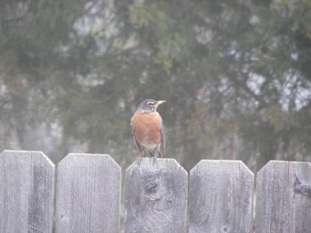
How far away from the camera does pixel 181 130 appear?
657 cm

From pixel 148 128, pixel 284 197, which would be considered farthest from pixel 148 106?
pixel 284 197

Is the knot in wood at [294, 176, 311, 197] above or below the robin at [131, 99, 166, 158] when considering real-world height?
below

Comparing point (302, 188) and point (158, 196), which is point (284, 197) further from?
point (158, 196)

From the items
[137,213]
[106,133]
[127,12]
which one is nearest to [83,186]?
[137,213]

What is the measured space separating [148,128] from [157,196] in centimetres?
226

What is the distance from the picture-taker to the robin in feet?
17.9

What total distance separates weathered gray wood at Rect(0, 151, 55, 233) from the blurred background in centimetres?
293

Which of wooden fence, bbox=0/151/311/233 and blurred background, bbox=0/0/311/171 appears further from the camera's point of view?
blurred background, bbox=0/0/311/171

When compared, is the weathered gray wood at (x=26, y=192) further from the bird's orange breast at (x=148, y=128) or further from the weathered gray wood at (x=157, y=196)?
the bird's orange breast at (x=148, y=128)

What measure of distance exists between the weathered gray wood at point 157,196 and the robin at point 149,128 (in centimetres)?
213

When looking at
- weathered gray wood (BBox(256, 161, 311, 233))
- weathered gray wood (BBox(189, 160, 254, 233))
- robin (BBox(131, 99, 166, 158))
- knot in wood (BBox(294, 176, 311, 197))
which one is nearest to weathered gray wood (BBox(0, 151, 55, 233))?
weathered gray wood (BBox(189, 160, 254, 233))

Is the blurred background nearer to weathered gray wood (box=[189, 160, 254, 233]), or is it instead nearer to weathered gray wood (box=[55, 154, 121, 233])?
weathered gray wood (box=[189, 160, 254, 233])

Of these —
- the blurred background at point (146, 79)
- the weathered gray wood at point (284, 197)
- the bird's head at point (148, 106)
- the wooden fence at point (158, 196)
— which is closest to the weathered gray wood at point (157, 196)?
the wooden fence at point (158, 196)

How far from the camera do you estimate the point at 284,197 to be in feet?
10.5
